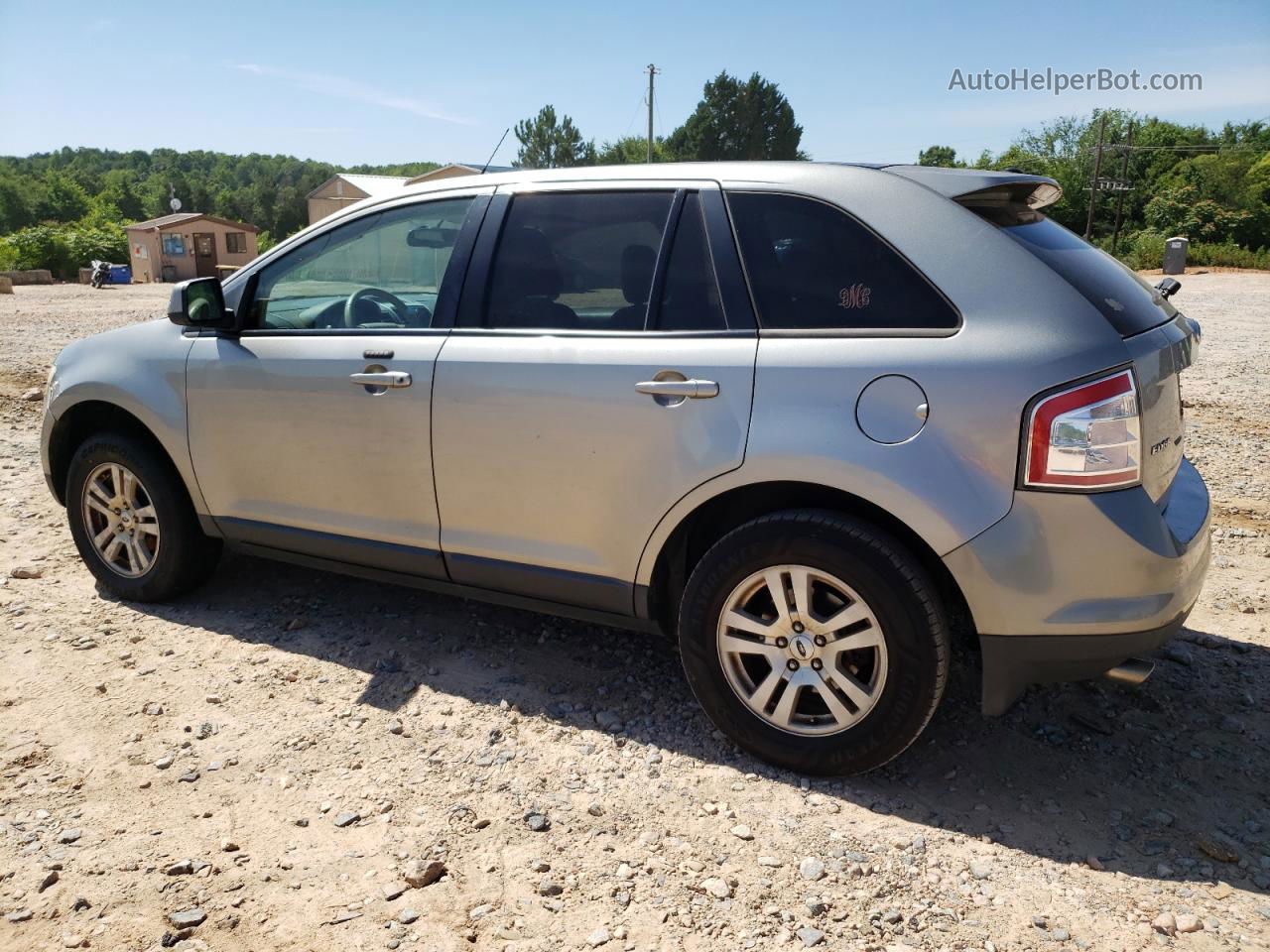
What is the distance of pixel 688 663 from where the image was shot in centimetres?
321

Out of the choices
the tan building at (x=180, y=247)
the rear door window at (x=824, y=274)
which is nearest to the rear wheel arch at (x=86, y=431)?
the rear door window at (x=824, y=274)

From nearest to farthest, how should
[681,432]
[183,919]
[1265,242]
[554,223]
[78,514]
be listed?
1. [183,919]
2. [681,432]
3. [554,223]
4. [78,514]
5. [1265,242]

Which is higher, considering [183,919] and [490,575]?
[490,575]

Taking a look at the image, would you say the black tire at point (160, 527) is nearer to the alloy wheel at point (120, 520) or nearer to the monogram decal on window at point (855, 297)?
the alloy wheel at point (120, 520)

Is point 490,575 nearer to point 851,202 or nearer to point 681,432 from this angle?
point 681,432

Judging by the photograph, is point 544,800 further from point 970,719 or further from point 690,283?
point 690,283

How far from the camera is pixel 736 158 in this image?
72625 millimetres

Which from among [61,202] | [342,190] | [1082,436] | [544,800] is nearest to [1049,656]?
[1082,436]

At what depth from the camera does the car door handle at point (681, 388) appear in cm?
303

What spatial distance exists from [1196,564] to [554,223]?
235 cm

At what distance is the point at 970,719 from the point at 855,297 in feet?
5.24

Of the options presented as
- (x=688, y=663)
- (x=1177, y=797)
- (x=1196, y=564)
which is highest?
(x=1196, y=564)

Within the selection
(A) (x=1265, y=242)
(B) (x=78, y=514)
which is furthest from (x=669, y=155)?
(B) (x=78, y=514)

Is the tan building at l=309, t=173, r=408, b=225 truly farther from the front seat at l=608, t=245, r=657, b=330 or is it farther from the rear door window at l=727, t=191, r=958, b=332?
the rear door window at l=727, t=191, r=958, b=332
